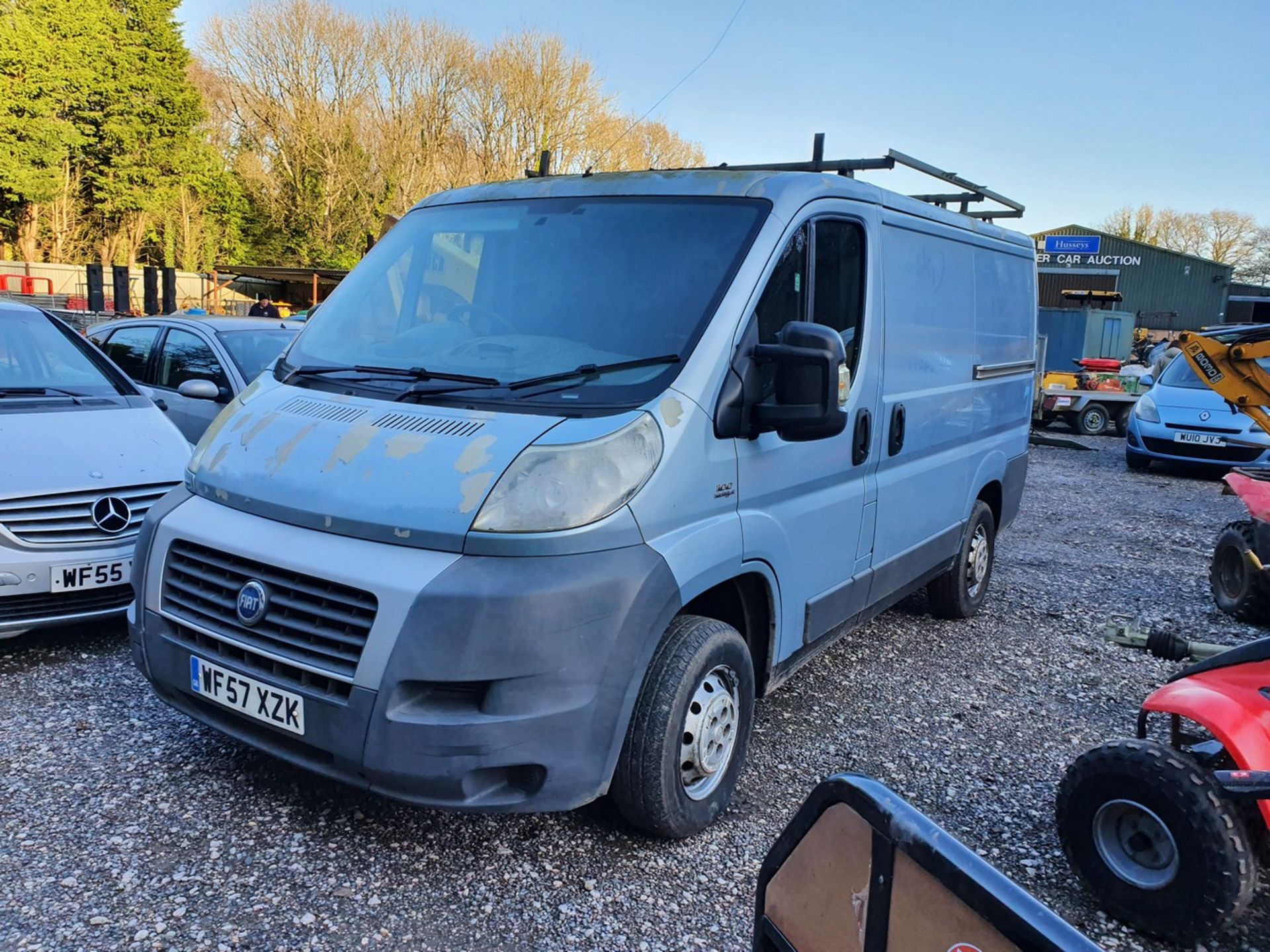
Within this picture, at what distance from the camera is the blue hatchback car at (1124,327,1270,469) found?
1183 cm

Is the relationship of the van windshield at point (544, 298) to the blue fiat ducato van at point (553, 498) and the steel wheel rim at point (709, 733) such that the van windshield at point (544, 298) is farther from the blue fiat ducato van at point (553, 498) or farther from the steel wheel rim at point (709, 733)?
the steel wheel rim at point (709, 733)

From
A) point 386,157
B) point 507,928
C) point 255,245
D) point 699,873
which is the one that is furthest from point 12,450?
point 255,245

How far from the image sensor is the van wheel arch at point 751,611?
321 cm

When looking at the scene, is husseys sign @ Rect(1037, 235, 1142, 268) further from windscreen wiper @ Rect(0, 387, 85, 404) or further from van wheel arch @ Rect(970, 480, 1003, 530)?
windscreen wiper @ Rect(0, 387, 85, 404)

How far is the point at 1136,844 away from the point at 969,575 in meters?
2.92

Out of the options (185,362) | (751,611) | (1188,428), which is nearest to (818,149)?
(751,611)

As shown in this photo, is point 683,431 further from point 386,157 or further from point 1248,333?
point 386,157

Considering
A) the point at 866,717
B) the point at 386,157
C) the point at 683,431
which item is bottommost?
the point at 866,717

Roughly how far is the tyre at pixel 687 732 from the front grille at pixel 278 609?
0.87 meters

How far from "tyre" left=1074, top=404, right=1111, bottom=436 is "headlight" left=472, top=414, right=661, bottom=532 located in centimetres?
1720

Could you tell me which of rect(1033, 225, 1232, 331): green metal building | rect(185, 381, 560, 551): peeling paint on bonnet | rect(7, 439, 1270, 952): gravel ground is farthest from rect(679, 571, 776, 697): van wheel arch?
rect(1033, 225, 1232, 331): green metal building

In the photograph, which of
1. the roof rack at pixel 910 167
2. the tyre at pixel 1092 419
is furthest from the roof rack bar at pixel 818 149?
the tyre at pixel 1092 419

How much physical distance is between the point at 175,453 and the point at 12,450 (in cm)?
72

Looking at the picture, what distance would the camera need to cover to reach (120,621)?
4.82m
